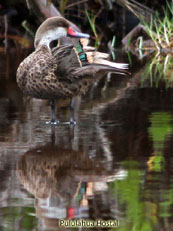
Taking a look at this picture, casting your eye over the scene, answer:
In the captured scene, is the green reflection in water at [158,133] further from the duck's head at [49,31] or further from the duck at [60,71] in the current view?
the duck's head at [49,31]

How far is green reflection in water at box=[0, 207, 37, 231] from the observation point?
3930 mm

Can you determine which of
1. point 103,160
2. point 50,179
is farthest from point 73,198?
point 103,160

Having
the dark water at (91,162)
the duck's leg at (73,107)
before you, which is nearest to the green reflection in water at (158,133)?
the dark water at (91,162)

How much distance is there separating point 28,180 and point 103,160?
0.76 metres

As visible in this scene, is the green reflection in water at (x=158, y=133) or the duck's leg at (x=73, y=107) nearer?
the green reflection in water at (x=158, y=133)

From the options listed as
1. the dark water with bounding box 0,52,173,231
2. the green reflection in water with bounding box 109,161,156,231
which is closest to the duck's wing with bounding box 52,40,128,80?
the dark water with bounding box 0,52,173,231

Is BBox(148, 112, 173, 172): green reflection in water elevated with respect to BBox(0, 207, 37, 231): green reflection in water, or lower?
elevated

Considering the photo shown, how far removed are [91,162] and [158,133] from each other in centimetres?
122

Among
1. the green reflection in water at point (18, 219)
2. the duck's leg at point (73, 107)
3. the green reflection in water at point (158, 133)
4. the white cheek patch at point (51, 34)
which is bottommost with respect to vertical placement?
the green reflection in water at point (18, 219)

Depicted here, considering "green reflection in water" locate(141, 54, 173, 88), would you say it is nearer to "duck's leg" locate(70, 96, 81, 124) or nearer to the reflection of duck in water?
"duck's leg" locate(70, 96, 81, 124)

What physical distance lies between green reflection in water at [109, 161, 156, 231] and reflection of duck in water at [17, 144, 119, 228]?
113 mm

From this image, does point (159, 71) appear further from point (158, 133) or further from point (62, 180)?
point (62, 180)

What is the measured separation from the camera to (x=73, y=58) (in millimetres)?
7098

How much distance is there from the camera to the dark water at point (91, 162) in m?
4.17
